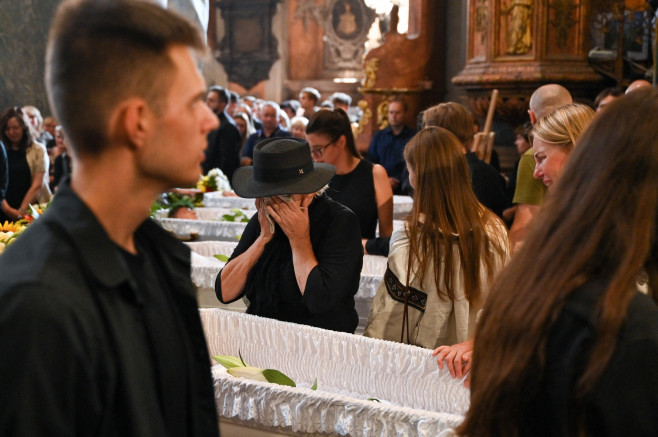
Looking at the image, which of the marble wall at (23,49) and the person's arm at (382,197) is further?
the marble wall at (23,49)

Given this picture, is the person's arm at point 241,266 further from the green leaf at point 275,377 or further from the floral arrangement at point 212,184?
the floral arrangement at point 212,184

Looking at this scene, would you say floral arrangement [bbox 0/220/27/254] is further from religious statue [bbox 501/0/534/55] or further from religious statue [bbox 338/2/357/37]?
religious statue [bbox 338/2/357/37]

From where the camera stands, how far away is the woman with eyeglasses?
14.1 ft

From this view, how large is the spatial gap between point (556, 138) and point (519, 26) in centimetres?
444

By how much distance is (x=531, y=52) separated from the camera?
23.6 ft

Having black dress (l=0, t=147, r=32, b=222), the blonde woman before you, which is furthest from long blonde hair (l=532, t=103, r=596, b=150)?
black dress (l=0, t=147, r=32, b=222)

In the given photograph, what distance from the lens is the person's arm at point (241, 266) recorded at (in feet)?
10.2

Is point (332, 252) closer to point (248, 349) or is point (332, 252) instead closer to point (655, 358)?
point (248, 349)

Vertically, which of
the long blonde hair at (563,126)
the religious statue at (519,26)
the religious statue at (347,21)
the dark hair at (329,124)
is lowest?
the dark hair at (329,124)

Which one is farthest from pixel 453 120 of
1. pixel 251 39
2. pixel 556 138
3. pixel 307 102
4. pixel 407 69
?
pixel 251 39

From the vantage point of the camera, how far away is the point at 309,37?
25.1 metres

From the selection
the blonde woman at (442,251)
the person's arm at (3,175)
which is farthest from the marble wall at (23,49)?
the blonde woman at (442,251)

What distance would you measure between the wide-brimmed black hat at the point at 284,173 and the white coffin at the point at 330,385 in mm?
461

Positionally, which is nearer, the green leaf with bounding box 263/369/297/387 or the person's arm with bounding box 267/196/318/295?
the green leaf with bounding box 263/369/297/387
